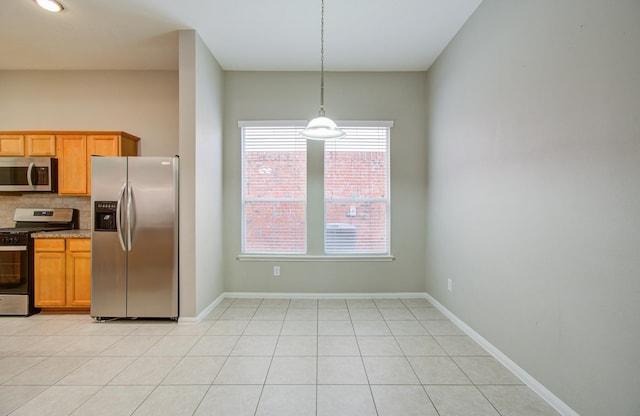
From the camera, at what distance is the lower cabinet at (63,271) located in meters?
3.43

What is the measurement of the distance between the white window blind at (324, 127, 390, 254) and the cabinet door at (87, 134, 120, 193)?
272 centimetres

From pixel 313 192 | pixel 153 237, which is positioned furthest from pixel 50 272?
pixel 313 192

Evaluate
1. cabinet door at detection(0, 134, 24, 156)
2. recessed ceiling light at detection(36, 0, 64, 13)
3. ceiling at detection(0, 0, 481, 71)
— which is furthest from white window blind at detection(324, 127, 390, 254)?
cabinet door at detection(0, 134, 24, 156)

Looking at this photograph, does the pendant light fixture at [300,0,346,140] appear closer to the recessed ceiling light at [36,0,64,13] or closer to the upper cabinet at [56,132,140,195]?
the recessed ceiling light at [36,0,64,13]

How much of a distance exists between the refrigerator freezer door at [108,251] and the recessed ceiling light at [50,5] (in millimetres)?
1441

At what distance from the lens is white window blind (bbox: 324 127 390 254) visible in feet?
13.6

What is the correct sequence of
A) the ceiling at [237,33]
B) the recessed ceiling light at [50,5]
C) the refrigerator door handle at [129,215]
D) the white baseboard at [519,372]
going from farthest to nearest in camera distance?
1. the refrigerator door handle at [129,215]
2. the ceiling at [237,33]
3. the recessed ceiling light at [50,5]
4. the white baseboard at [519,372]

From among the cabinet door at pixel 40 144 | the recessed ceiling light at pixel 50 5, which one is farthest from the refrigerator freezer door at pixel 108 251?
the recessed ceiling light at pixel 50 5

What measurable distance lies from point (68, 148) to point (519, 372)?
5.33 metres

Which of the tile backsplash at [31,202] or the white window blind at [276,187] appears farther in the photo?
the white window blind at [276,187]

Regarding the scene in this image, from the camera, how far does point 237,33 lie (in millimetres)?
3230

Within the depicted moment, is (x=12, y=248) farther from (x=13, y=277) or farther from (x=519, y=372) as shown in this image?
(x=519, y=372)

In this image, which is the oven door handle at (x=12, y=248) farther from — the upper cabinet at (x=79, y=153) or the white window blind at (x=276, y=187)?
the white window blind at (x=276, y=187)

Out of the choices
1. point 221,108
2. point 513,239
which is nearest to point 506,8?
point 513,239
